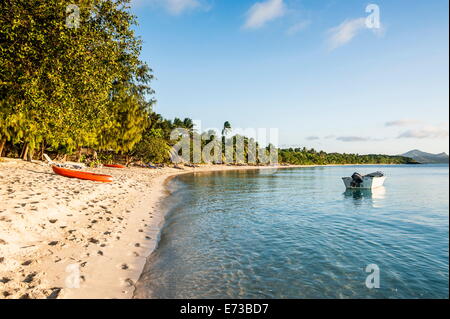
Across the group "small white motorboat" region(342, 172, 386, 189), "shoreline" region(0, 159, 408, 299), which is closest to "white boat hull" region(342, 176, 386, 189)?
"small white motorboat" region(342, 172, 386, 189)

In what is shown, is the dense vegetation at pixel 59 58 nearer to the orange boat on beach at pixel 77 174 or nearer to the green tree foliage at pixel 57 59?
the green tree foliage at pixel 57 59

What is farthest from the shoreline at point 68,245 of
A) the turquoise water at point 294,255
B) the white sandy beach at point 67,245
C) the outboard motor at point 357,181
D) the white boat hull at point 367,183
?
the outboard motor at point 357,181

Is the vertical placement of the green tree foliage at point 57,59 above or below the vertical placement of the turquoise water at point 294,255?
above

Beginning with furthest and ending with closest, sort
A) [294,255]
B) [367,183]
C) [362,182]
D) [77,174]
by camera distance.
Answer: [362,182], [367,183], [77,174], [294,255]

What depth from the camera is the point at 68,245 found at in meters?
7.62

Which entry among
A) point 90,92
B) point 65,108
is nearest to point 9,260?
point 65,108

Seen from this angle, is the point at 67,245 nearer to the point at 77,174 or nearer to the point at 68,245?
the point at 68,245

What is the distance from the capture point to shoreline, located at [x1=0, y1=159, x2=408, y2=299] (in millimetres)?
5516

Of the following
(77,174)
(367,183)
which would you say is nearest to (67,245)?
(77,174)

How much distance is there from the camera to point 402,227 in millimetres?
13453

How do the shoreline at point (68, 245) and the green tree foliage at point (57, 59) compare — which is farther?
the green tree foliage at point (57, 59)

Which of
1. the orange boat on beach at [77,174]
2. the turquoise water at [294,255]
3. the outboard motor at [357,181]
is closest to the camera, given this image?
the turquoise water at [294,255]

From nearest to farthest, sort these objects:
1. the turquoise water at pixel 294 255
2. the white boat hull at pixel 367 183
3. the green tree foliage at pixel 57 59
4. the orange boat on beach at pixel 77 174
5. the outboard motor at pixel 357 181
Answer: the turquoise water at pixel 294 255 → the green tree foliage at pixel 57 59 → the orange boat on beach at pixel 77 174 → the white boat hull at pixel 367 183 → the outboard motor at pixel 357 181

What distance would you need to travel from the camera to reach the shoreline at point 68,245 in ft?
18.1
